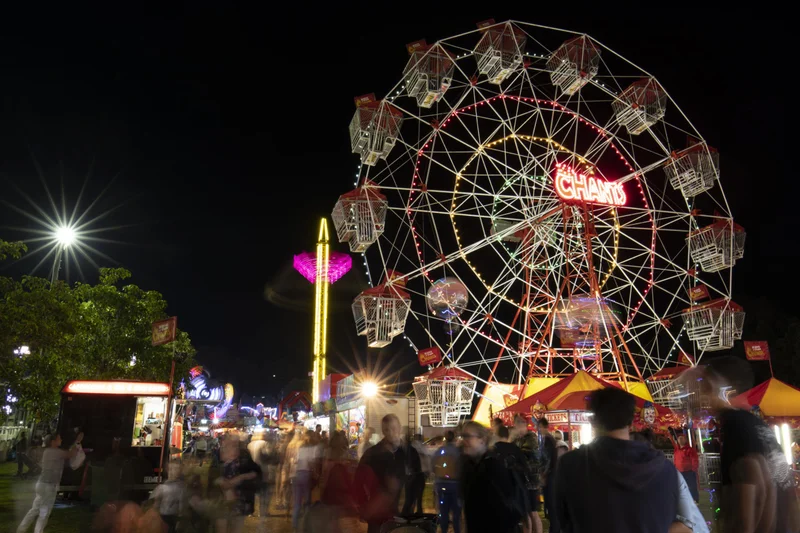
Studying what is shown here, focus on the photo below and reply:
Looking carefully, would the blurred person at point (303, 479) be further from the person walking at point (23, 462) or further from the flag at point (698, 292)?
the flag at point (698, 292)

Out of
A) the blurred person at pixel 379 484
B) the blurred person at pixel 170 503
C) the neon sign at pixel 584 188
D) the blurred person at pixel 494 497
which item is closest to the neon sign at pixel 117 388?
the blurred person at pixel 170 503

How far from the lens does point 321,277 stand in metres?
44.0

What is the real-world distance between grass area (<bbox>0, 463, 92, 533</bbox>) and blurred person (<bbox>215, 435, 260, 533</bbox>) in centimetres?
301

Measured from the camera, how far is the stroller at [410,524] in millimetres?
6164

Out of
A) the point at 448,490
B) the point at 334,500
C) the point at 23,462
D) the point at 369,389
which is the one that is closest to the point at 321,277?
the point at 369,389

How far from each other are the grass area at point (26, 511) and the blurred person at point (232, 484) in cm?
301

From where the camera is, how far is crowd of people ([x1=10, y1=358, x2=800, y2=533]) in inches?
110

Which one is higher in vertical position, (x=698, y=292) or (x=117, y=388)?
(x=698, y=292)

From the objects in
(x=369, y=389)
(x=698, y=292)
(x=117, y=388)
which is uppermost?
(x=698, y=292)

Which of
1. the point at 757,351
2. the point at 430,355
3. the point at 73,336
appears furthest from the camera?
the point at 757,351

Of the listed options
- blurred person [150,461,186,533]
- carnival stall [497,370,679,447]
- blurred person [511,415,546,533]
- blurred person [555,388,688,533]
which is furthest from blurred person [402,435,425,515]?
carnival stall [497,370,679,447]

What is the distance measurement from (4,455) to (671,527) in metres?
39.1

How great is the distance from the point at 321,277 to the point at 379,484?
1507 inches

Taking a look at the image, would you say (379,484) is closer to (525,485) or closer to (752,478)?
(525,485)
